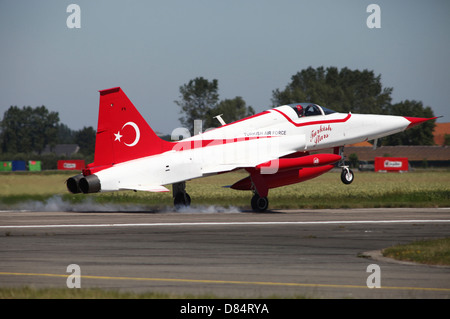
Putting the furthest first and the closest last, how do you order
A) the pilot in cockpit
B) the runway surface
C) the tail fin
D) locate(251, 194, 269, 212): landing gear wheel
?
the pilot in cockpit < locate(251, 194, 269, 212): landing gear wheel < the tail fin < the runway surface

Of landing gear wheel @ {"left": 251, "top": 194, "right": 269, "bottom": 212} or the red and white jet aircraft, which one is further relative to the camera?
landing gear wheel @ {"left": 251, "top": 194, "right": 269, "bottom": 212}

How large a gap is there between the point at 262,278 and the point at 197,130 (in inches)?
693

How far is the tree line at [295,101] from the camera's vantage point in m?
97.6

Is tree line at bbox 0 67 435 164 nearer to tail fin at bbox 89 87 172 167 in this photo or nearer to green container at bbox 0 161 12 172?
green container at bbox 0 161 12 172

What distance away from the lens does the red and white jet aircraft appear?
24.0 meters

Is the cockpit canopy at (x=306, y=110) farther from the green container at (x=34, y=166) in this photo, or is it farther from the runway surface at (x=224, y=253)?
the green container at (x=34, y=166)

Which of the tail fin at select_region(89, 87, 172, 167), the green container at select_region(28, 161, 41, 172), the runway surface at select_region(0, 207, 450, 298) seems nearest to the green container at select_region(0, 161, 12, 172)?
the green container at select_region(28, 161, 41, 172)

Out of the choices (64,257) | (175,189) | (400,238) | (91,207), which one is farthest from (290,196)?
(64,257)

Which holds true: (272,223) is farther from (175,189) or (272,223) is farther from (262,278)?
(262,278)

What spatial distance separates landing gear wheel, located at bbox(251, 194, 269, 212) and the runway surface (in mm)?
2354

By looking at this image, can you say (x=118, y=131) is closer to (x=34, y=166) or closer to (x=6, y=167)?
(x=34, y=166)

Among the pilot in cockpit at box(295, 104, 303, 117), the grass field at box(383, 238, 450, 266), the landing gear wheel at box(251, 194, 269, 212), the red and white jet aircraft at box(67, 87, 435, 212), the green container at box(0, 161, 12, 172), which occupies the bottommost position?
the grass field at box(383, 238, 450, 266)

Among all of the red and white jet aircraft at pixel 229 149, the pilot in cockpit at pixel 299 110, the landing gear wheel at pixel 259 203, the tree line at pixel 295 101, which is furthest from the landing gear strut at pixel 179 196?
the tree line at pixel 295 101

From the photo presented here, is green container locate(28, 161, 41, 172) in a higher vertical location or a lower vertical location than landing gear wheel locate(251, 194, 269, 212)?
higher
